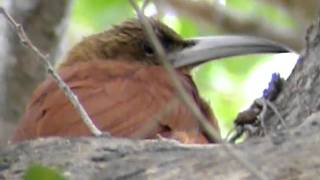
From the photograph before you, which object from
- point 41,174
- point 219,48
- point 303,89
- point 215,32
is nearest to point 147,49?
point 219,48

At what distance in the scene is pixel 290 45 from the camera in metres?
5.75

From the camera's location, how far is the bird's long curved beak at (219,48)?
5043 mm

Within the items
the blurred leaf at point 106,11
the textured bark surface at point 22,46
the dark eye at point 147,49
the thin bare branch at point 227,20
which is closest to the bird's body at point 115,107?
the dark eye at point 147,49

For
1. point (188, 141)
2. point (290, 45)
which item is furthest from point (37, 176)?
point (290, 45)

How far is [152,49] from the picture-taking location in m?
5.09

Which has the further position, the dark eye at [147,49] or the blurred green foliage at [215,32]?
the blurred green foliage at [215,32]

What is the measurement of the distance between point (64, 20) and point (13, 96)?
1.40ft

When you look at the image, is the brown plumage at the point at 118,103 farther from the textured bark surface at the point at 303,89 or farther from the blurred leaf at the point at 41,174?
the blurred leaf at the point at 41,174

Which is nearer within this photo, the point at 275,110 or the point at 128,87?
Answer: the point at 275,110

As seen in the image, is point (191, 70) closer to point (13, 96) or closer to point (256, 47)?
point (256, 47)

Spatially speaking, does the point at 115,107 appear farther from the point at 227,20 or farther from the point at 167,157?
the point at 227,20

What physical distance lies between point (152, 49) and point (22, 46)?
0.67 metres

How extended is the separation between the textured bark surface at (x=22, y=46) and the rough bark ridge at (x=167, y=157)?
6.92ft

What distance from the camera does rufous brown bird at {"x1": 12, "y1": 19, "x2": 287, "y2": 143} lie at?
425 cm
